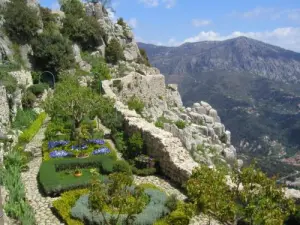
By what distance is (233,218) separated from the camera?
11867 mm

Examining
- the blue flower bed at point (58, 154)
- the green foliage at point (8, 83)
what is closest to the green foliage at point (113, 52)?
the green foliage at point (8, 83)

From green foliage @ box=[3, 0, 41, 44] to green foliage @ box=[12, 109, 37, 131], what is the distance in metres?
15.3

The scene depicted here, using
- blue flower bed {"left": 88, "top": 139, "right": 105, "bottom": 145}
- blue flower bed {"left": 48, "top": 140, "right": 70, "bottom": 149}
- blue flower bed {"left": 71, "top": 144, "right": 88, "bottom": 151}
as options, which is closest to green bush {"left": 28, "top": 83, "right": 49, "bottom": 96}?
blue flower bed {"left": 48, "top": 140, "right": 70, "bottom": 149}

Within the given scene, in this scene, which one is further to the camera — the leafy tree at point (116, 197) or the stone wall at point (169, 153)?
the stone wall at point (169, 153)

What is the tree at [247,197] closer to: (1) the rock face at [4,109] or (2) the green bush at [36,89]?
(1) the rock face at [4,109]

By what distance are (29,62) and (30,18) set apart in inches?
218

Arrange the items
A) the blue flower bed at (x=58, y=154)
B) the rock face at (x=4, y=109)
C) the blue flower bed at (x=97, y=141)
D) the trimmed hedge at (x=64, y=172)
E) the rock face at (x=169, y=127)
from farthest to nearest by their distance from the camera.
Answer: the rock face at (x=4, y=109) < the blue flower bed at (x=97, y=141) < the blue flower bed at (x=58, y=154) < the rock face at (x=169, y=127) < the trimmed hedge at (x=64, y=172)

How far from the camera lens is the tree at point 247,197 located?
10.9m

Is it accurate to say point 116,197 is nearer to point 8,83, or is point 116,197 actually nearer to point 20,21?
point 8,83

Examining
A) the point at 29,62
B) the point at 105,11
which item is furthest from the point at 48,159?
the point at 105,11

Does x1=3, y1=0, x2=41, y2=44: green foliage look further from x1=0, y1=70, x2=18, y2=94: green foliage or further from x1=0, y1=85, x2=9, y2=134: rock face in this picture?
→ x1=0, y1=85, x2=9, y2=134: rock face

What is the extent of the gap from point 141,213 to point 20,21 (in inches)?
1427

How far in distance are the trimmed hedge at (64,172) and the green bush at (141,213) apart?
187cm

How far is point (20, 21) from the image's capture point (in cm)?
4428
